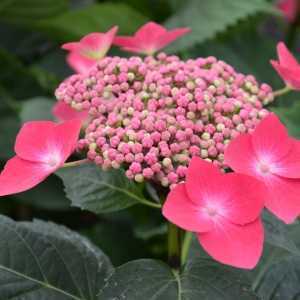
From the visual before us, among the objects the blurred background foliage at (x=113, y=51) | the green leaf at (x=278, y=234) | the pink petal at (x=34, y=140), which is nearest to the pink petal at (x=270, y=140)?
the green leaf at (x=278, y=234)

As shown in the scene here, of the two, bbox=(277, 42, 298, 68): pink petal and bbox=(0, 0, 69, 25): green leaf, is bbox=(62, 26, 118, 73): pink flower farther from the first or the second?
bbox=(0, 0, 69, 25): green leaf

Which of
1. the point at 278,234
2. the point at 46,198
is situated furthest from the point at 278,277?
the point at 46,198

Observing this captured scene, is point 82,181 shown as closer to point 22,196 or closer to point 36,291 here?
point 36,291

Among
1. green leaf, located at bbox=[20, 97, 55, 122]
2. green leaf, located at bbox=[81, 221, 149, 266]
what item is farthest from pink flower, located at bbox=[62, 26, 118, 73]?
green leaf, located at bbox=[81, 221, 149, 266]

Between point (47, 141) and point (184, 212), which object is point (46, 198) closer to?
point (47, 141)

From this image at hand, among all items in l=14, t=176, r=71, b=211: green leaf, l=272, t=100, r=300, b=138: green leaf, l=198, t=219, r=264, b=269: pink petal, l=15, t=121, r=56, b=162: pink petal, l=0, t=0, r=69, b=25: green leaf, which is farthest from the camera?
l=0, t=0, r=69, b=25: green leaf

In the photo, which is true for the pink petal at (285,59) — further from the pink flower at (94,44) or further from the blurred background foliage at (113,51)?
the blurred background foliage at (113,51)

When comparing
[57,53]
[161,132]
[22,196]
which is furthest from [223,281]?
[57,53]
